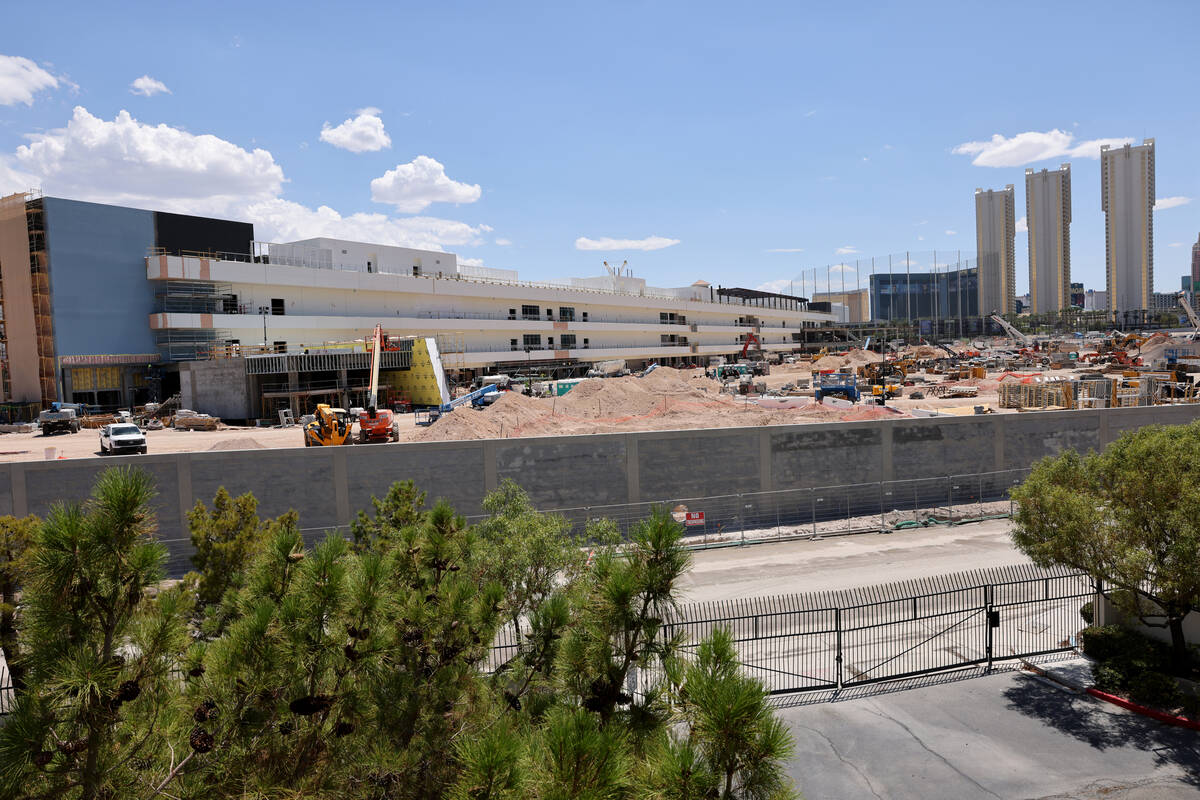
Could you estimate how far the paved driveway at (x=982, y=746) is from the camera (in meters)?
12.8

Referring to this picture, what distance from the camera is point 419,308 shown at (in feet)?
243

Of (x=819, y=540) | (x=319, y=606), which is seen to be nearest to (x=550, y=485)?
(x=819, y=540)

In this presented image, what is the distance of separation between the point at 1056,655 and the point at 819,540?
12.4 meters

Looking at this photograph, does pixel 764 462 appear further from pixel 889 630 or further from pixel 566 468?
pixel 889 630

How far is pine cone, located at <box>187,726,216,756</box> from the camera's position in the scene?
4883 millimetres

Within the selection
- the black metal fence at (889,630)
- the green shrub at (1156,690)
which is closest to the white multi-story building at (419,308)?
the black metal fence at (889,630)

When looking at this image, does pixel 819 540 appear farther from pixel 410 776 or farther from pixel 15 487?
pixel 15 487

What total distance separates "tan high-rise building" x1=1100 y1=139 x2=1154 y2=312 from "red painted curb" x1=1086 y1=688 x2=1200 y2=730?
693ft

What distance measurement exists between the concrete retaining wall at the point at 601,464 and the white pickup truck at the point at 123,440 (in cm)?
626

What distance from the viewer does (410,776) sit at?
581cm

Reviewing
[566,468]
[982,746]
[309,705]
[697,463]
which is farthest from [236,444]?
[309,705]

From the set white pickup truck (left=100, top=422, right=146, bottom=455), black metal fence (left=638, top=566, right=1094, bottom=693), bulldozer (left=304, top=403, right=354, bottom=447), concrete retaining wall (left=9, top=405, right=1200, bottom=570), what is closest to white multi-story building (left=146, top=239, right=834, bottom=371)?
white pickup truck (left=100, top=422, right=146, bottom=455)

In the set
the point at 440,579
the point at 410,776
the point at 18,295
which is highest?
the point at 18,295

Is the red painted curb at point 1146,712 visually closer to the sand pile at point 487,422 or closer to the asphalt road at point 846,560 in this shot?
the asphalt road at point 846,560
